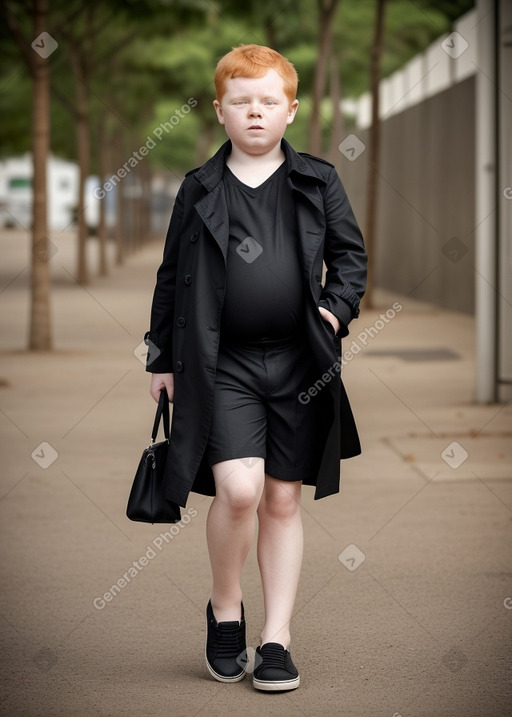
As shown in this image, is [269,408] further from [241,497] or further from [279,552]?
[279,552]

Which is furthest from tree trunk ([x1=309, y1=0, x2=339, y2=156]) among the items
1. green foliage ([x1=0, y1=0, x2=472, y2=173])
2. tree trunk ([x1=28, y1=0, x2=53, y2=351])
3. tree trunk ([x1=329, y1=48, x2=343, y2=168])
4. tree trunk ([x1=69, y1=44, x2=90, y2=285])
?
tree trunk ([x1=329, y1=48, x2=343, y2=168])

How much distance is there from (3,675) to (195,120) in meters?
42.5

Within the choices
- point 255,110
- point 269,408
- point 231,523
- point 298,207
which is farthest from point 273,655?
point 255,110

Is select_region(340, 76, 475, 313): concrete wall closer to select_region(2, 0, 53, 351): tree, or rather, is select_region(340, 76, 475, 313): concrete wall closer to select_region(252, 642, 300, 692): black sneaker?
select_region(2, 0, 53, 351): tree

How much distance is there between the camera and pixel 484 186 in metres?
10.8

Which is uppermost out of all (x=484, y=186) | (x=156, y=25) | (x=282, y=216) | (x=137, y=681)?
(x=156, y=25)

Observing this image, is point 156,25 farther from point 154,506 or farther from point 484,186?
point 154,506

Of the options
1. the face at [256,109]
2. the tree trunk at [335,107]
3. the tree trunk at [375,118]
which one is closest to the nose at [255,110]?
the face at [256,109]

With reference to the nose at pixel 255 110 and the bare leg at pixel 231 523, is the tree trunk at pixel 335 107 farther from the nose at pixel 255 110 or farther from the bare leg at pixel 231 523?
the bare leg at pixel 231 523

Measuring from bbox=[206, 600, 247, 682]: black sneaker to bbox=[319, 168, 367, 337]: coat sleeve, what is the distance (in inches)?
40.5

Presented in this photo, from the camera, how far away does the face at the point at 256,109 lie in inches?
158

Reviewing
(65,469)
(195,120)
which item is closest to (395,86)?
(195,120)

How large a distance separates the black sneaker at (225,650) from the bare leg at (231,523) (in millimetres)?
32

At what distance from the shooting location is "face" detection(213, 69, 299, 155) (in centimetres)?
402
